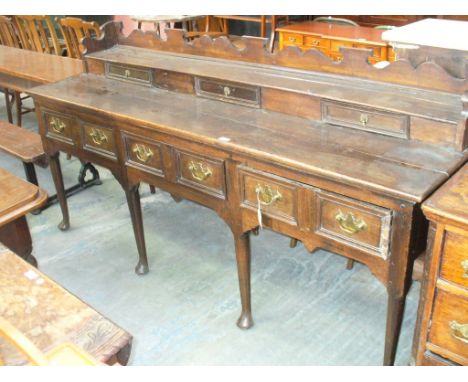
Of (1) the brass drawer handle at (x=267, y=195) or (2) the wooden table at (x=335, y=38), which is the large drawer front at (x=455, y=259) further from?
(2) the wooden table at (x=335, y=38)

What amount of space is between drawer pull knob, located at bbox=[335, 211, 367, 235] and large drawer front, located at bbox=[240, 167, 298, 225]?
165mm

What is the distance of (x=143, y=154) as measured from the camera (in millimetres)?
2211

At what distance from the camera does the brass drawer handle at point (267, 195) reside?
1.81m

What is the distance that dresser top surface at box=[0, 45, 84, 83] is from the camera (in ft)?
11.0

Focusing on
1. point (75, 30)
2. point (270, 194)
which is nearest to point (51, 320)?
point (270, 194)

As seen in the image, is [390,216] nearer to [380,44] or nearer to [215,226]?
[215,226]

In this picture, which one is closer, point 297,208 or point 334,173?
point 334,173

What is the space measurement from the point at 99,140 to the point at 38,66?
1531 mm

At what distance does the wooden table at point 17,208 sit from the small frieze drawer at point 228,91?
2.65 feet

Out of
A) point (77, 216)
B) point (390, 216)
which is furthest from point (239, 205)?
point (77, 216)

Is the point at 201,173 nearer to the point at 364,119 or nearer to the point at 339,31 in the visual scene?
the point at 364,119

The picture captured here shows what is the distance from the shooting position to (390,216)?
5.02 feet

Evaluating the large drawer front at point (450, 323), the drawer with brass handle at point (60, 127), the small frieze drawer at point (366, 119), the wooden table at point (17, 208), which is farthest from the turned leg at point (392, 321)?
the drawer with brass handle at point (60, 127)

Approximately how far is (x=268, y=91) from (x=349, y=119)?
1.14 feet
